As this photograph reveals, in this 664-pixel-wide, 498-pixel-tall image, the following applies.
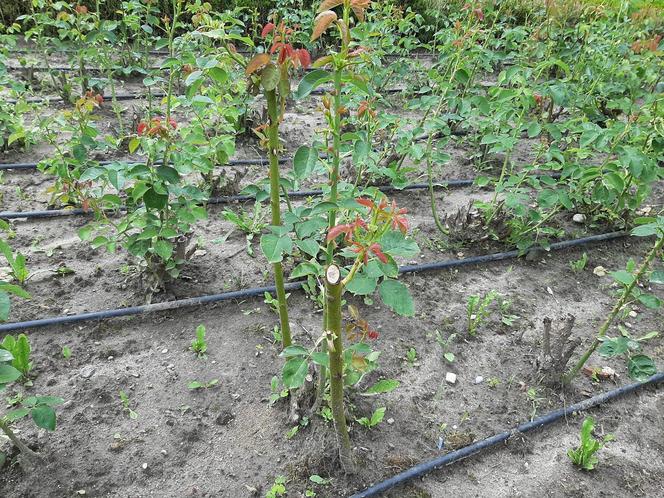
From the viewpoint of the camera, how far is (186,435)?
189 cm

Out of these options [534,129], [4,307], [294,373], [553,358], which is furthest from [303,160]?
[534,129]

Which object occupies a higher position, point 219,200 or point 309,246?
point 309,246

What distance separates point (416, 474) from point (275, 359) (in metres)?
0.76

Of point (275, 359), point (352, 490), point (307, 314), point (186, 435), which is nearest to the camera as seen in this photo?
point (352, 490)

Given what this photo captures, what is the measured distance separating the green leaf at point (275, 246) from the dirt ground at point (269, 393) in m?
0.83

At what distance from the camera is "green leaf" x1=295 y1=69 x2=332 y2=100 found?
4.38ft

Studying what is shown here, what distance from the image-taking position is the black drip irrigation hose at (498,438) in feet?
5.72

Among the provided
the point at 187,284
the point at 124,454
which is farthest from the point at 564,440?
the point at 187,284

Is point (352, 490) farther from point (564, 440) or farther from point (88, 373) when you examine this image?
point (88, 373)

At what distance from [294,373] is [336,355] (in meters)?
0.17

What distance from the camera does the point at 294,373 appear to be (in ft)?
4.50

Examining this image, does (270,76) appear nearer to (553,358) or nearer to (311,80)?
(311,80)

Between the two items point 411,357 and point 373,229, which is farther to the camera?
point 411,357

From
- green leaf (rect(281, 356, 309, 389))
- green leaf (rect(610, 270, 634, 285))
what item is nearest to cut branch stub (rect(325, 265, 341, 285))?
green leaf (rect(281, 356, 309, 389))
